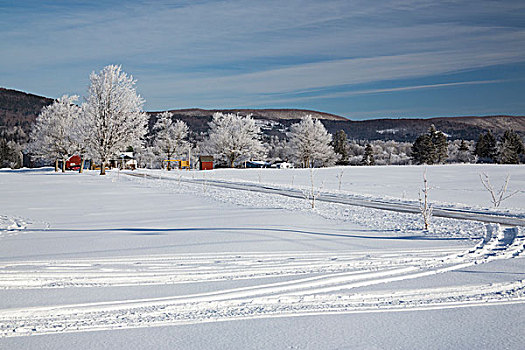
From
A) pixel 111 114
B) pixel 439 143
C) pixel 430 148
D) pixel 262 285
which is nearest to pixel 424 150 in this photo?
pixel 430 148

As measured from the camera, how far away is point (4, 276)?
5797 mm

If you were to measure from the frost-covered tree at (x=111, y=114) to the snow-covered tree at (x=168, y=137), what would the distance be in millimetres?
23754

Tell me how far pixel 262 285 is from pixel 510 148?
71.3 m

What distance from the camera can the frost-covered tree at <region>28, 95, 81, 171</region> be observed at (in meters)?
47.9

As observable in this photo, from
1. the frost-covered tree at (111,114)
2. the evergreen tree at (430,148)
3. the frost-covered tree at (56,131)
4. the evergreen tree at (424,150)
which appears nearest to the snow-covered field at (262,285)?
the frost-covered tree at (111,114)

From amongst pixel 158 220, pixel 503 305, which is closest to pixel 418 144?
pixel 158 220

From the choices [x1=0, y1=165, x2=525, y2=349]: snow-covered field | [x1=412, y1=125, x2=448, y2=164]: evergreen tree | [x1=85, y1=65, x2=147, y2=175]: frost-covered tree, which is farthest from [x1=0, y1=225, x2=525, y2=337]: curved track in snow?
[x1=412, y1=125, x2=448, y2=164]: evergreen tree

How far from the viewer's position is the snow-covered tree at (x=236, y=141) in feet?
198

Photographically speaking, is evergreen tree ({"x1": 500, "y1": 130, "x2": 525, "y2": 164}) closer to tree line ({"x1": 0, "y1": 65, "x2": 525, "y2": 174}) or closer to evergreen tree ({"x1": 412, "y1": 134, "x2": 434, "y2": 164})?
tree line ({"x1": 0, "y1": 65, "x2": 525, "y2": 174})

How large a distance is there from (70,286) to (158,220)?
6242 mm

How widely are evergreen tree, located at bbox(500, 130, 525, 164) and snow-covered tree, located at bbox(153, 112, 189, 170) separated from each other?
48143 millimetres

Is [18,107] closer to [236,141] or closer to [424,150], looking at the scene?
[236,141]

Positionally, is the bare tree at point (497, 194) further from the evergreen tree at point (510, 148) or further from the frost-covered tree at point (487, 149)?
the frost-covered tree at point (487, 149)

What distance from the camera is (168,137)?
6266cm
